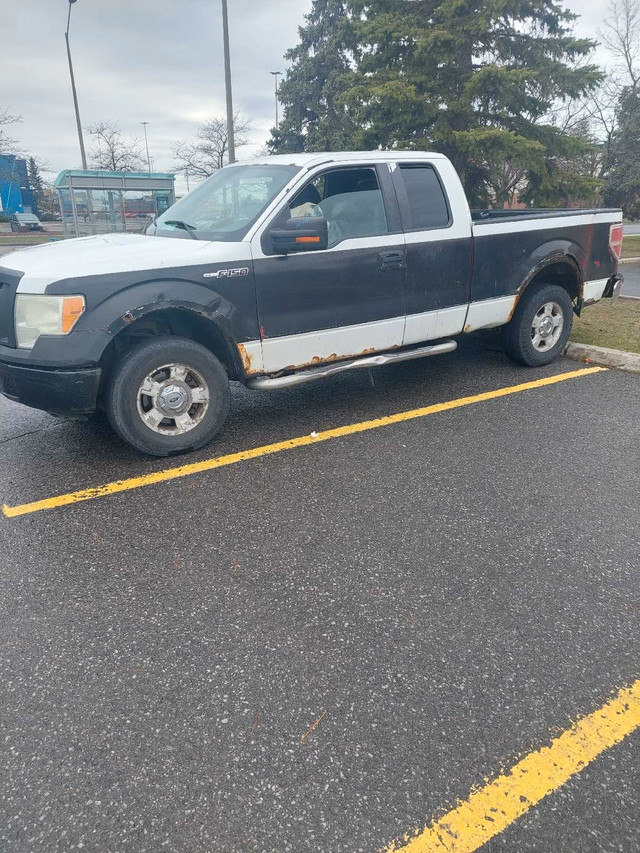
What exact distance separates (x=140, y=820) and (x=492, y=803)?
106 cm

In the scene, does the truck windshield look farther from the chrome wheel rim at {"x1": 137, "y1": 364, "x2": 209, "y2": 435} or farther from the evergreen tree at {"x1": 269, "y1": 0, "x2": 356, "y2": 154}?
the evergreen tree at {"x1": 269, "y1": 0, "x2": 356, "y2": 154}

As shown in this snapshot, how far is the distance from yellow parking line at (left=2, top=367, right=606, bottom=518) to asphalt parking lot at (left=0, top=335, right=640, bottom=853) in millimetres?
93

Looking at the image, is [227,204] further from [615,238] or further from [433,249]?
[615,238]

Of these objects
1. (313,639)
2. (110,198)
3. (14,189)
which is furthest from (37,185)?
(313,639)

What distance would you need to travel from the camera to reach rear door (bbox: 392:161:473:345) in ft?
16.1

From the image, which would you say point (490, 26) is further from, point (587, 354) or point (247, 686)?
point (247, 686)

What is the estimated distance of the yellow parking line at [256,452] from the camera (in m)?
3.62

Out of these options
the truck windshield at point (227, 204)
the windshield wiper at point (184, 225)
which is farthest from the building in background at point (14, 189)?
the windshield wiper at point (184, 225)

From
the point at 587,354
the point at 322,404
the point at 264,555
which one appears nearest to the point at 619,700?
the point at 264,555

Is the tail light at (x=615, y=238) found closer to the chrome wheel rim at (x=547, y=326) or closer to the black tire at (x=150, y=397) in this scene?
the chrome wheel rim at (x=547, y=326)

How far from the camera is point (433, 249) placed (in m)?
4.98

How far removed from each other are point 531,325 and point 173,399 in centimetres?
369

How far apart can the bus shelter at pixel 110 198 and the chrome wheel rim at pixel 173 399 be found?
16884mm

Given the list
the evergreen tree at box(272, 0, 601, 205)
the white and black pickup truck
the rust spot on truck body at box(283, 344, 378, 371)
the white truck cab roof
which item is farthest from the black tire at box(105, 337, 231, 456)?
the evergreen tree at box(272, 0, 601, 205)
